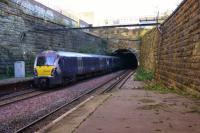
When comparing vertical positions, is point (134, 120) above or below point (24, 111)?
above

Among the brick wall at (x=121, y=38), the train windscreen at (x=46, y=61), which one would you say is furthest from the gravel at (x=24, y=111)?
the brick wall at (x=121, y=38)

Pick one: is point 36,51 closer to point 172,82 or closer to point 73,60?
point 73,60

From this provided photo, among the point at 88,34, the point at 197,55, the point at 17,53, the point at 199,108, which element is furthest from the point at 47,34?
the point at 199,108

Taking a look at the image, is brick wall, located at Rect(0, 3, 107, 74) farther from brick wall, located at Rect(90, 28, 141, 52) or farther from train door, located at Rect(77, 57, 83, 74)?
brick wall, located at Rect(90, 28, 141, 52)

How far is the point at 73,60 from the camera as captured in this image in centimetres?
2430

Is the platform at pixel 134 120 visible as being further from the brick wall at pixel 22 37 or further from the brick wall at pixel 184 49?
the brick wall at pixel 22 37

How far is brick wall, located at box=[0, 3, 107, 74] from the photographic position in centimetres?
2284

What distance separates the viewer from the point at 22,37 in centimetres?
2523

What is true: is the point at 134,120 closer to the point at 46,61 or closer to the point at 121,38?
the point at 46,61

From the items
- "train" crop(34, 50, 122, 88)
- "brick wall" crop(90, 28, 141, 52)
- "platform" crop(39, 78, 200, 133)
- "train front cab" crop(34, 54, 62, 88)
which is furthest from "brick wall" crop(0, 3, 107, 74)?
"brick wall" crop(90, 28, 141, 52)

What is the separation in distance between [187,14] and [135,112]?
5.84 metres

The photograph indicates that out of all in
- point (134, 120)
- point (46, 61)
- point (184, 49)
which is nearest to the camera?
point (134, 120)

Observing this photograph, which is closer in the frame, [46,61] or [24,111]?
[24,111]

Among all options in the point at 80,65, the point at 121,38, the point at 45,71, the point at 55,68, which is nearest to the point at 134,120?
the point at 55,68
